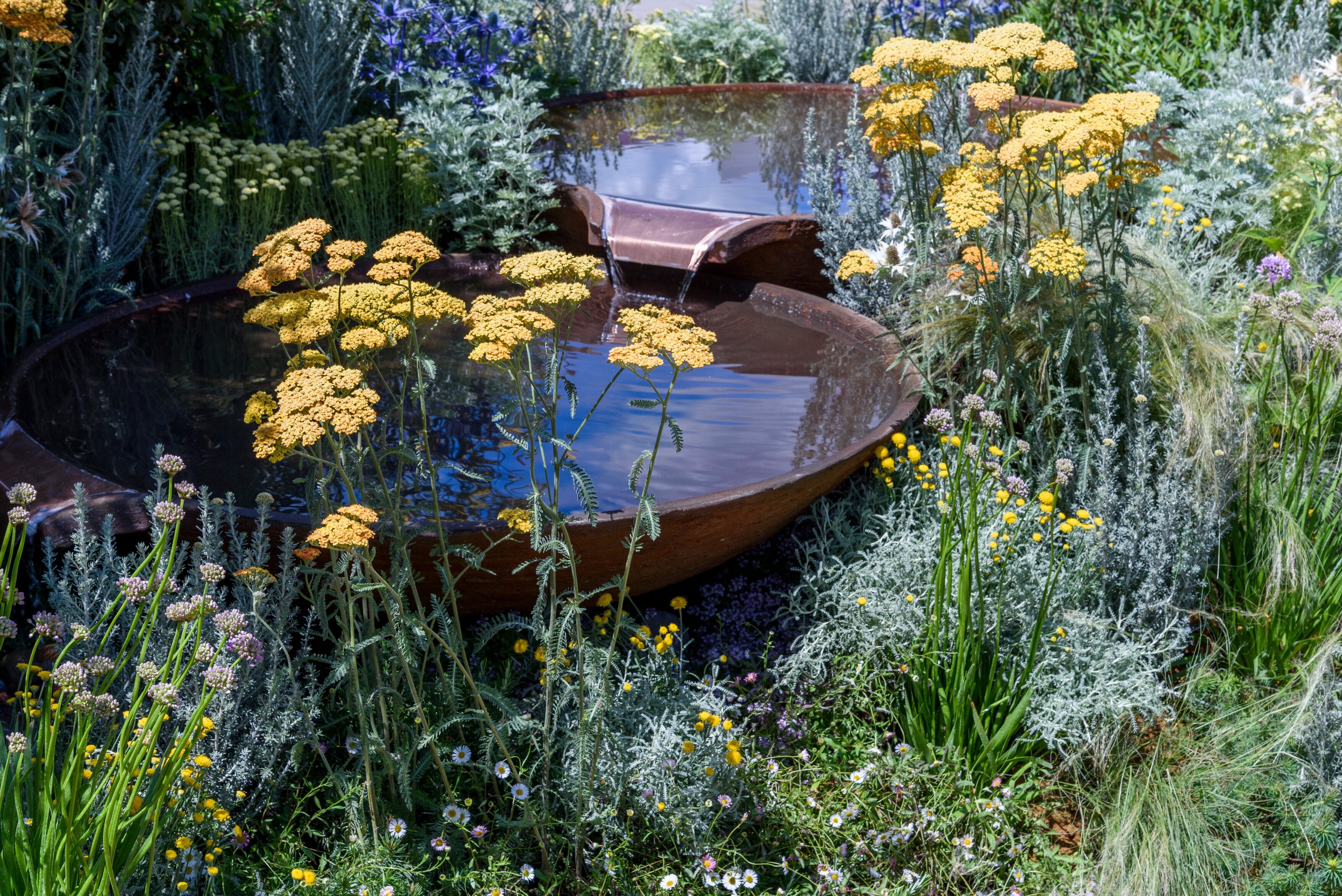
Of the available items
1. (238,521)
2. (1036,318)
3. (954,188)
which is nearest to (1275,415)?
(1036,318)

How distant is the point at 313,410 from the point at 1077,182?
66.0 inches

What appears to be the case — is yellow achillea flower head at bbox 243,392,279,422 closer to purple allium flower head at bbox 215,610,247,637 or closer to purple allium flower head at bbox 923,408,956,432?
purple allium flower head at bbox 215,610,247,637

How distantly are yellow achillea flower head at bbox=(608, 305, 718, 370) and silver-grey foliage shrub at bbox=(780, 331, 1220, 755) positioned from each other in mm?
1005

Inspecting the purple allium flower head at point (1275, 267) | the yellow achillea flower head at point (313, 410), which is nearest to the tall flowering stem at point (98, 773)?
the yellow achillea flower head at point (313, 410)

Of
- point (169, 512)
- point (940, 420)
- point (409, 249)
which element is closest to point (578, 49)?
point (940, 420)

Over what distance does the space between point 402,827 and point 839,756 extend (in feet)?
3.20

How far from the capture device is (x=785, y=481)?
92.6 inches

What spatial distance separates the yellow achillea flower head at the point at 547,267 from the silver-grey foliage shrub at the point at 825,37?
4.80m

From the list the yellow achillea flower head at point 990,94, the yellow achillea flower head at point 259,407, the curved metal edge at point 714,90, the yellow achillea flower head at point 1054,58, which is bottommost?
the yellow achillea flower head at point 259,407

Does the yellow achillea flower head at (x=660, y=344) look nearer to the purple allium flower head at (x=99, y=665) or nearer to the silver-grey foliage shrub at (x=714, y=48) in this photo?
the purple allium flower head at (x=99, y=665)

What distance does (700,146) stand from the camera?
4.90 m

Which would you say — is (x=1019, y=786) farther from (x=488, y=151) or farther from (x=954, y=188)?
(x=488, y=151)

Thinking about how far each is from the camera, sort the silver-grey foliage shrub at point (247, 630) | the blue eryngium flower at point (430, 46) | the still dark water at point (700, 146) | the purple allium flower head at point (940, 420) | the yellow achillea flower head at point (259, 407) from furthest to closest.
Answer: the blue eryngium flower at point (430, 46) → the still dark water at point (700, 146) → the purple allium flower head at point (940, 420) → the silver-grey foliage shrub at point (247, 630) → the yellow achillea flower head at point (259, 407)

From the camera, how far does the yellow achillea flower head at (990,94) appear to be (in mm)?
2449
